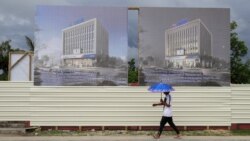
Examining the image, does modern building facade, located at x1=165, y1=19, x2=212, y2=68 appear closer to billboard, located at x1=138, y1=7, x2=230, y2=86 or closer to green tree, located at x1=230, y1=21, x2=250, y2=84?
billboard, located at x1=138, y1=7, x2=230, y2=86

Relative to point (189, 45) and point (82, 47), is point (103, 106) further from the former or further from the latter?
point (189, 45)

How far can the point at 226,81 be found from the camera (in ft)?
62.2

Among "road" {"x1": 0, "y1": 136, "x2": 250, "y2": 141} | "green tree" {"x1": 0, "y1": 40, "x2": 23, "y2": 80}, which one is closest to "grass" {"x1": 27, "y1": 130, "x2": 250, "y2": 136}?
"road" {"x1": 0, "y1": 136, "x2": 250, "y2": 141}

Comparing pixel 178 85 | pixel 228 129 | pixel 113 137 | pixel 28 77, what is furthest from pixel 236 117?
pixel 28 77

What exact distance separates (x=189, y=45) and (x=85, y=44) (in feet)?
12.9

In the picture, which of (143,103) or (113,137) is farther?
(143,103)

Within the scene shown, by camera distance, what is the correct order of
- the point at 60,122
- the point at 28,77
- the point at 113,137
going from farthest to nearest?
the point at 28,77 → the point at 60,122 → the point at 113,137

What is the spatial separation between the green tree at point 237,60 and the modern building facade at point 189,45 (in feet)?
46.6

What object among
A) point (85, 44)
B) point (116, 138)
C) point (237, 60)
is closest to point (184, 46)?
point (85, 44)

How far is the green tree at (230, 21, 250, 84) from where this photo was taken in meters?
32.5

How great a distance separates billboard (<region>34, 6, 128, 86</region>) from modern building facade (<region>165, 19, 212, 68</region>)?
1738 mm

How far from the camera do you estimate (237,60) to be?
33.0 meters

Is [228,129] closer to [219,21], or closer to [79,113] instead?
[219,21]

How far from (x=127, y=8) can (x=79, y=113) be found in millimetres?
4323
